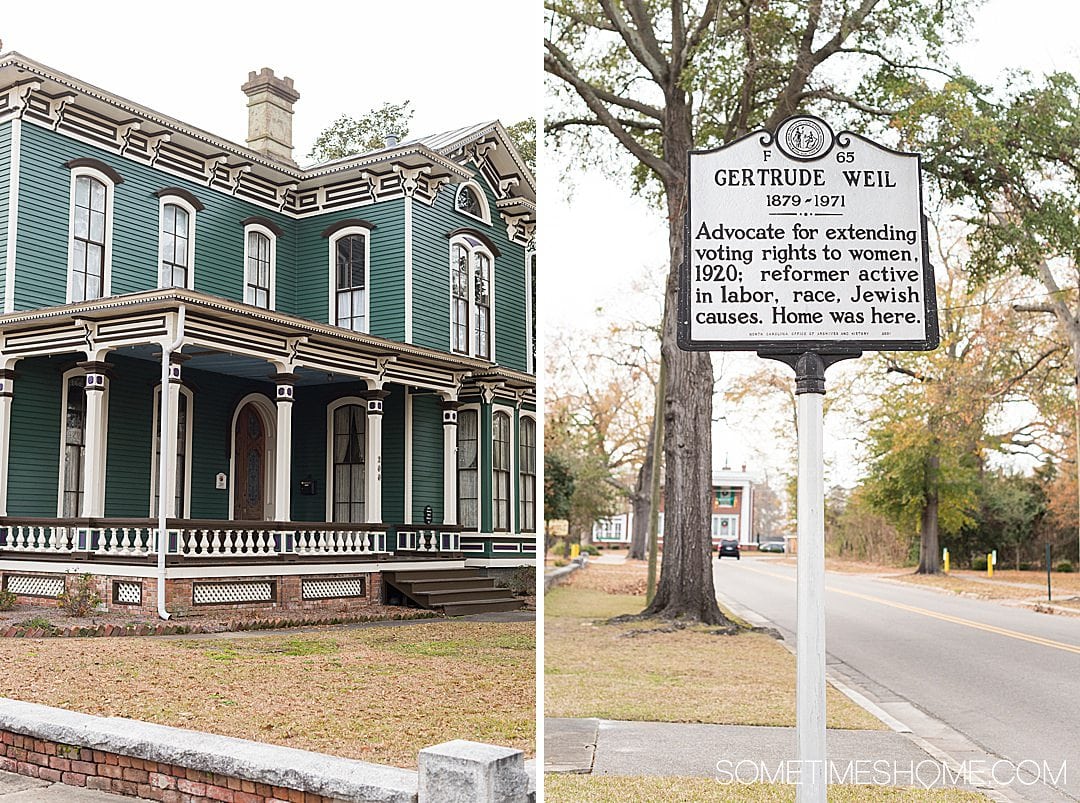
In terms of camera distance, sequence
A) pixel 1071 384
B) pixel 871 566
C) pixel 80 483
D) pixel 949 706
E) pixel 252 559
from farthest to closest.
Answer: pixel 871 566
pixel 1071 384
pixel 80 483
pixel 252 559
pixel 949 706

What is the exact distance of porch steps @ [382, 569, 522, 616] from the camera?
54.1 feet

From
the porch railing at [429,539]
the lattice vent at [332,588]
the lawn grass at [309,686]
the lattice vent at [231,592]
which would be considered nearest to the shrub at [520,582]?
the porch railing at [429,539]

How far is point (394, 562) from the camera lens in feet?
56.2

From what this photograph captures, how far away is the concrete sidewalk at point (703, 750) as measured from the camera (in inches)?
271

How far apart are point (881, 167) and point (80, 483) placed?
14.0m

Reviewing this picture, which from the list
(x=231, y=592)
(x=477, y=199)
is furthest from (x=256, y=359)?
(x=477, y=199)

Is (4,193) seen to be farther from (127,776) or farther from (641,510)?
(641,510)

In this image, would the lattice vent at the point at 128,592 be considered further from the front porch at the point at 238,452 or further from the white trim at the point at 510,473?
the white trim at the point at 510,473

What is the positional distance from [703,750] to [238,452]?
12808 millimetres

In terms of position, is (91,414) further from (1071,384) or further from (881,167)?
(1071,384)

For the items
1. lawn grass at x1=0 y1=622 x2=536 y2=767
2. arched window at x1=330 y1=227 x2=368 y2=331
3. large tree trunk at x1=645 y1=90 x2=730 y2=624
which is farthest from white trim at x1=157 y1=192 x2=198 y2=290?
large tree trunk at x1=645 y1=90 x2=730 y2=624

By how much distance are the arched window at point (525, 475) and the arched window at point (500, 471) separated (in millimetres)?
267

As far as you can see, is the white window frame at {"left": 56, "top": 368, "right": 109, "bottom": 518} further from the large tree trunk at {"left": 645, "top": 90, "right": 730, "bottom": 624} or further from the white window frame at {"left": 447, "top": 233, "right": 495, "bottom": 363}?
the large tree trunk at {"left": 645, "top": 90, "right": 730, "bottom": 624}

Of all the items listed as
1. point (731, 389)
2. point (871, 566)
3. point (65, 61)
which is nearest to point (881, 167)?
point (65, 61)
